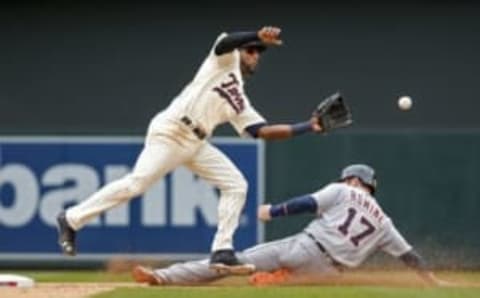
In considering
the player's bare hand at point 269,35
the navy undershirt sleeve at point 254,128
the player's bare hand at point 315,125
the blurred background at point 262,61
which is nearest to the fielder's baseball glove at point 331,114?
the player's bare hand at point 315,125

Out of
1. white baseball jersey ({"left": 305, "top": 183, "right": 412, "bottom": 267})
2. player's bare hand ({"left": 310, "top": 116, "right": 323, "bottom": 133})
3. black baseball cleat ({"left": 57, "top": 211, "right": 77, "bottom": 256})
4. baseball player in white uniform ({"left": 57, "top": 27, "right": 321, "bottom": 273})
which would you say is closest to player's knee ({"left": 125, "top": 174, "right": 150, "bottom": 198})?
baseball player in white uniform ({"left": 57, "top": 27, "right": 321, "bottom": 273})

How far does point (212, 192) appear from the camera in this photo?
51.4ft

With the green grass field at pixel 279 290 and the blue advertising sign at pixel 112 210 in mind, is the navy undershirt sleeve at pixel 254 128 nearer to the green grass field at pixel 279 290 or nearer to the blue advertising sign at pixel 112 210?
the green grass field at pixel 279 290

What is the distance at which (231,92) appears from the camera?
10.8m

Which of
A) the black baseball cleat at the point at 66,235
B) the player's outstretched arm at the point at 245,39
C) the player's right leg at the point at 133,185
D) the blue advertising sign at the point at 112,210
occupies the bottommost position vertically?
the blue advertising sign at the point at 112,210

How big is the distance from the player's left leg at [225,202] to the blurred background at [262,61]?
8512mm

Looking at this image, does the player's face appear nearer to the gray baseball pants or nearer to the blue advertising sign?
the gray baseball pants

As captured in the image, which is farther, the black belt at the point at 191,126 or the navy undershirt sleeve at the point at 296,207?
the navy undershirt sleeve at the point at 296,207

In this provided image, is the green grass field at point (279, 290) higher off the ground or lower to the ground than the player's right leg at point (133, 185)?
lower

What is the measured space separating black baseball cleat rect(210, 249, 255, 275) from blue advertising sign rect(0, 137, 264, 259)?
4667 mm

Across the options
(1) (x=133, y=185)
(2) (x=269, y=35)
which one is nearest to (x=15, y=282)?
(1) (x=133, y=185)

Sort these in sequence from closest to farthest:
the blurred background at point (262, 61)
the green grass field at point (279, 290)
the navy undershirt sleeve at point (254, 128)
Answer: the green grass field at point (279, 290), the navy undershirt sleeve at point (254, 128), the blurred background at point (262, 61)

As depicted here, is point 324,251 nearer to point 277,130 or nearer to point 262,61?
point 277,130

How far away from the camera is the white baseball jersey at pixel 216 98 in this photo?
10789mm
